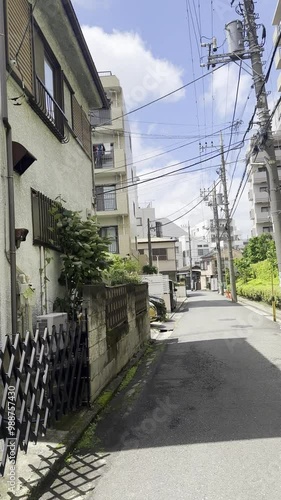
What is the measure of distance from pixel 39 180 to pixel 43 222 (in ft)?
2.37

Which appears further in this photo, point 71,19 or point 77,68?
point 77,68

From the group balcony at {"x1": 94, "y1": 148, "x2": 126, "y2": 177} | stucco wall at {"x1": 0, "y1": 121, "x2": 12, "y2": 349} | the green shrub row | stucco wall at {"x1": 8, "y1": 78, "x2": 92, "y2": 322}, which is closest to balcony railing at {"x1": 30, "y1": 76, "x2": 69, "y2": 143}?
stucco wall at {"x1": 8, "y1": 78, "x2": 92, "y2": 322}

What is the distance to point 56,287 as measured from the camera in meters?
7.45

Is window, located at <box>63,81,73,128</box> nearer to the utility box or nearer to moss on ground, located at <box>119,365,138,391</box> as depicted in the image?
moss on ground, located at <box>119,365,138,391</box>

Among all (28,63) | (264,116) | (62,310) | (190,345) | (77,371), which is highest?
(264,116)

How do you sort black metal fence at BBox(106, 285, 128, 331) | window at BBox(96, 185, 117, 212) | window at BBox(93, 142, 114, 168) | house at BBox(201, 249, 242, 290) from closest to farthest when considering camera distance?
black metal fence at BBox(106, 285, 128, 331) → window at BBox(96, 185, 117, 212) → window at BBox(93, 142, 114, 168) → house at BBox(201, 249, 242, 290)

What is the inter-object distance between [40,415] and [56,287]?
11.0 feet

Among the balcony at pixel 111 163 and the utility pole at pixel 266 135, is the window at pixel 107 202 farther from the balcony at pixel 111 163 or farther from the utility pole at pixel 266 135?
the utility pole at pixel 266 135

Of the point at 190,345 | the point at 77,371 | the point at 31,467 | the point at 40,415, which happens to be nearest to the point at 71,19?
the point at 77,371

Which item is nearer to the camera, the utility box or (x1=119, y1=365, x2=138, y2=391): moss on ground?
(x1=119, y1=365, x2=138, y2=391): moss on ground

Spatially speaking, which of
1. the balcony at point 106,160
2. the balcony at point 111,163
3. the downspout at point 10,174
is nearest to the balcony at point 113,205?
the balcony at point 111,163

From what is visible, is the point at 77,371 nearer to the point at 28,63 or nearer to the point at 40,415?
the point at 40,415

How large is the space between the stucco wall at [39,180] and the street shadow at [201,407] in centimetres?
228

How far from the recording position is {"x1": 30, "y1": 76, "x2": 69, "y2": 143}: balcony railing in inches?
278
